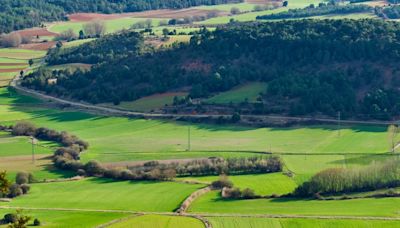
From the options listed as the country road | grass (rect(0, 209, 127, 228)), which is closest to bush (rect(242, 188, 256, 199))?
grass (rect(0, 209, 127, 228))

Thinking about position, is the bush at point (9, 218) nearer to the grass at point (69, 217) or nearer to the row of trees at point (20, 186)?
the grass at point (69, 217)

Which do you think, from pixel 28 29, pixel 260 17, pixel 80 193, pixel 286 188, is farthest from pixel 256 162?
pixel 28 29

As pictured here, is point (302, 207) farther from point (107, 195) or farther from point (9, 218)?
point (9, 218)

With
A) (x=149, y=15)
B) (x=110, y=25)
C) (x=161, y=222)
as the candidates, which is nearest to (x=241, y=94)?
(x=161, y=222)

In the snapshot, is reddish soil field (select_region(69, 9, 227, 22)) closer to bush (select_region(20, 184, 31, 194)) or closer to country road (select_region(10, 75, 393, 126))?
country road (select_region(10, 75, 393, 126))

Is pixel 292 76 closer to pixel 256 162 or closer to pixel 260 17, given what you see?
pixel 256 162

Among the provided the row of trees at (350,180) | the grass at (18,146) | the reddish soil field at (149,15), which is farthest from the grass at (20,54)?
the row of trees at (350,180)

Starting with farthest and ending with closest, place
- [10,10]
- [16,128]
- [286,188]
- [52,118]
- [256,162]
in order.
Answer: [10,10] < [52,118] < [16,128] < [256,162] < [286,188]
